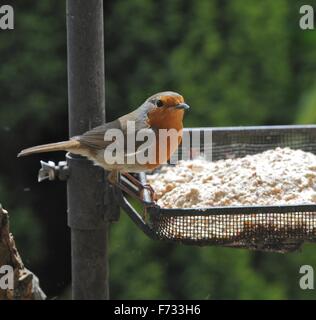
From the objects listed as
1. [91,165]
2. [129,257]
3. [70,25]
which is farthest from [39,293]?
[129,257]

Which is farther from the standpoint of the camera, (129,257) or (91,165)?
(129,257)

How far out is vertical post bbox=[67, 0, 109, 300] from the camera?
3488mm

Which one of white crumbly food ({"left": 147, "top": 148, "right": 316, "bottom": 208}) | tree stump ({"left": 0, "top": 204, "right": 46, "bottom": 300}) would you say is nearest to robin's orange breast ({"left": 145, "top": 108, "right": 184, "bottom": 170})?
white crumbly food ({"left": 147, "top": 148, "right": 316, "bottom": 208})

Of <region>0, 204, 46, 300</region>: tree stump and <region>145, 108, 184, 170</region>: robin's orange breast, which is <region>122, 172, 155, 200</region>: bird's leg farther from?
<region>0, 204, 46, 300</region>: tree stump

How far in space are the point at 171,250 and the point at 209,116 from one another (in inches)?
33.5

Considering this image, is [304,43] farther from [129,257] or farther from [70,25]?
[70,25]

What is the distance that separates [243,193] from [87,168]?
63 centimetres

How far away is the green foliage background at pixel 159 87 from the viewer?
5426 mm

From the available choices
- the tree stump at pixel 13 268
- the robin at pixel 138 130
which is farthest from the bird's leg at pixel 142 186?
the tree stump at pixel 13 268

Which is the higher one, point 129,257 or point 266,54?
point 266,54

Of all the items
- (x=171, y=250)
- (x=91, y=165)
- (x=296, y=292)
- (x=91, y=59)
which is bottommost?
(x=296, y=292)

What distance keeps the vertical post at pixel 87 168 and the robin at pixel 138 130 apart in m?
0.05

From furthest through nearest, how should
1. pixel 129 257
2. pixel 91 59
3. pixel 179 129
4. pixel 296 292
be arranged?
pixel 296 292 < pixel 129 257 < pixel 179 129 < pixel 91 59

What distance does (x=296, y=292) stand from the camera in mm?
5891
